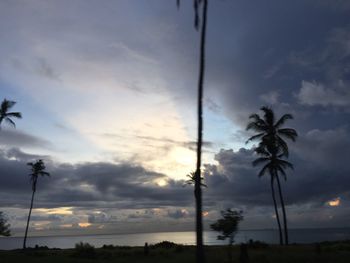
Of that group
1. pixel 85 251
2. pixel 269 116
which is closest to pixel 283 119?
pixel 269 116

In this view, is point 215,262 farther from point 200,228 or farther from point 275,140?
point 275,140

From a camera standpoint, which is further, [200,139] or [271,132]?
[271,132]

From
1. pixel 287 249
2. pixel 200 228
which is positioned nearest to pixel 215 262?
pixel 287 249

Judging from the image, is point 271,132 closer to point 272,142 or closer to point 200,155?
point 272,142

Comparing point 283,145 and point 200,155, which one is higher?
point 283,145

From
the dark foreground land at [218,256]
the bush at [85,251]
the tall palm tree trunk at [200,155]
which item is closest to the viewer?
the tall palm tree trunk at [200,155]

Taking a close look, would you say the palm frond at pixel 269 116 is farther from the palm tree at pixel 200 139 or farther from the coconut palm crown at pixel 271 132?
the palm tree at pixel 200 139

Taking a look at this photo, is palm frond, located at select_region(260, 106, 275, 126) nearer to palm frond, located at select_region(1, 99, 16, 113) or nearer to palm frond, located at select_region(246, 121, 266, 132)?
palm frond, located at select_region(246, 121, 266, 132)

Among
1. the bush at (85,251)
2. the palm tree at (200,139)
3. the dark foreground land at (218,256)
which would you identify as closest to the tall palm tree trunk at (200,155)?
the palm tree at (200,139)

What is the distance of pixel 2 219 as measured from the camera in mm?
61625

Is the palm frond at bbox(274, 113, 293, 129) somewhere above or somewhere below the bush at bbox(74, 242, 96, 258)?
above

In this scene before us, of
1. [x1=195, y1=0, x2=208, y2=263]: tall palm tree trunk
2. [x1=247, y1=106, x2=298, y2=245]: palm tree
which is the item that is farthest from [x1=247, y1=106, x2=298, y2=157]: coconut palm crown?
[x1=195, y1=0, x2=208, y2=263]: tall palm tree trunk

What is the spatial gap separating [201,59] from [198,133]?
4477 mm

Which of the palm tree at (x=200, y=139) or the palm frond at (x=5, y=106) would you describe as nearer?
the palm tree at (x=200, y=139)
